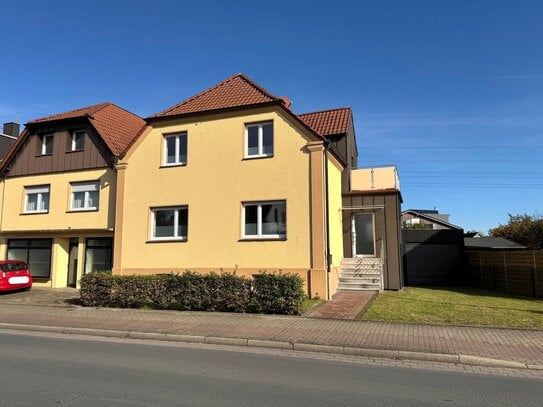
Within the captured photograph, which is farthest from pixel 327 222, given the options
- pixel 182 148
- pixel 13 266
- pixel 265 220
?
pixel 13 266

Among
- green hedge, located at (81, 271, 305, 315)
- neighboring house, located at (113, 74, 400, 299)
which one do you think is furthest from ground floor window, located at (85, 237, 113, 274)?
green hedge, located at (81, 271, 305, 315)

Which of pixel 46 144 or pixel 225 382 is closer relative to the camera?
pixel 225 382

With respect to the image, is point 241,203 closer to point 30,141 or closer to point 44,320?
point 44,320

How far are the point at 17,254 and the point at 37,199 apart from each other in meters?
2.89

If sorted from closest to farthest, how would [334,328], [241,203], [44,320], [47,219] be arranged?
[334,328] < [44,320] < [241,203] < [47,219]

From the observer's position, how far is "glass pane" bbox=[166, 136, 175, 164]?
727 inches

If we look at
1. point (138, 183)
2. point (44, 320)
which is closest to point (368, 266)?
point (138, 183)

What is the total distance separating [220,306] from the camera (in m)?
13.0

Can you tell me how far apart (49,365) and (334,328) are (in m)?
5.93

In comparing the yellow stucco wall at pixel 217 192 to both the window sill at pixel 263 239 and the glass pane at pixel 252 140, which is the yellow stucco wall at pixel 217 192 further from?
the glass pane at pixel 252 140

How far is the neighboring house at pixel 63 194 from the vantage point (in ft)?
66.5

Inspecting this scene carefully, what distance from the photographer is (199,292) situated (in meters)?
13.1

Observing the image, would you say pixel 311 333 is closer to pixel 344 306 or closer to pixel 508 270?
pixel 344 306

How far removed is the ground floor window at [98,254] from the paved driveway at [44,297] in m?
1.33
